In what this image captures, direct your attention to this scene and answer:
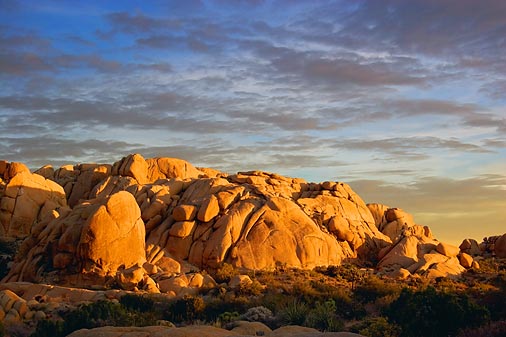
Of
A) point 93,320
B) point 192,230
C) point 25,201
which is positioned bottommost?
point 93,320

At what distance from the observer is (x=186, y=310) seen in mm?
32719

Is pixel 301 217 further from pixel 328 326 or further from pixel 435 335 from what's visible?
pixel 435 335

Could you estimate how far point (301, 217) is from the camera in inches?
2064

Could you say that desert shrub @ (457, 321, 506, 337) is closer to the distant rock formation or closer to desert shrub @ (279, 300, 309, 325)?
desert shrub @ (279, 300, 309, 325)

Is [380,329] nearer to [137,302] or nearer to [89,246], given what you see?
[137,302]

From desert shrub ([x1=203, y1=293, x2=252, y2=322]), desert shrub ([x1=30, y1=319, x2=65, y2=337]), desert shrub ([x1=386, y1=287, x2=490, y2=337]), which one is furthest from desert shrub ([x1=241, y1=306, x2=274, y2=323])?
desert shrub ([x1=30, y1=319, x2=65, y2=337])

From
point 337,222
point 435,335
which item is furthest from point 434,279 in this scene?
point 435,335

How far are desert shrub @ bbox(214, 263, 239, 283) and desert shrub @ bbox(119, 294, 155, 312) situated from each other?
33.5ft

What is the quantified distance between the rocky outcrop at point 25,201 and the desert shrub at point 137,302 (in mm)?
31987

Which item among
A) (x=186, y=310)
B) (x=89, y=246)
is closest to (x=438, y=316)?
(x=186, y=310)

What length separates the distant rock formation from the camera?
42062 mm

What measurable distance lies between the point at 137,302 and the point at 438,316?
49.9 feet

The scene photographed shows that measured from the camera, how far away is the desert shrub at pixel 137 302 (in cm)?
3291

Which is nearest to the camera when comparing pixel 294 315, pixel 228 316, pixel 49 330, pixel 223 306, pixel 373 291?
pixel 49 330
